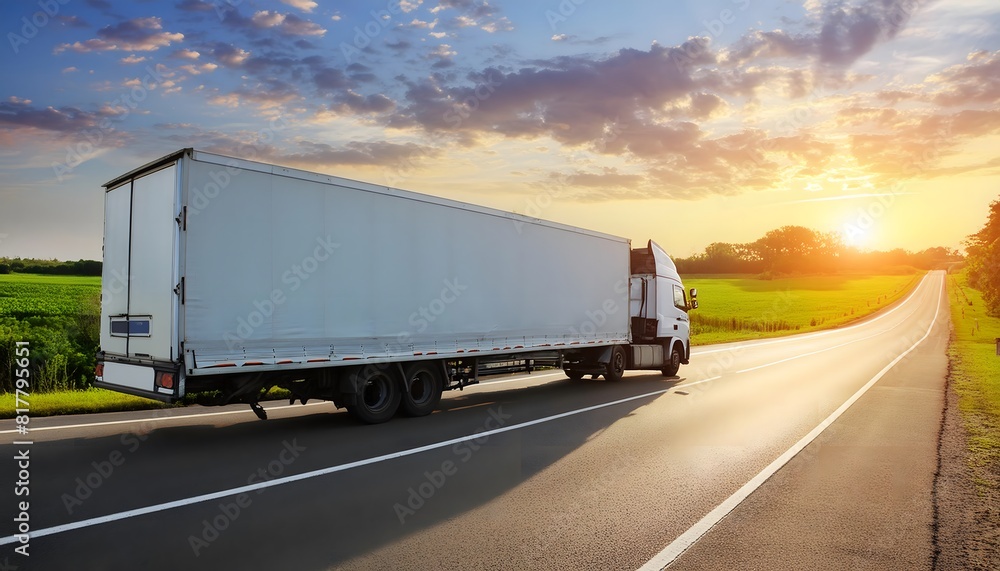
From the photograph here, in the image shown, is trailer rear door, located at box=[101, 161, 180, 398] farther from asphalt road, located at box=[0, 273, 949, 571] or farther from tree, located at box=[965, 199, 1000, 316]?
tree, located at box=[965, 199, 1000, 316]

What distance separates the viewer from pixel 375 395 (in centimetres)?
1016

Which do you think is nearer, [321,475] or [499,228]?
[321,475]

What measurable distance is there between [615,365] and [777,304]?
6785 centimetres

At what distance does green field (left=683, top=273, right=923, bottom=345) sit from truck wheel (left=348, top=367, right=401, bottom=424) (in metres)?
27.3

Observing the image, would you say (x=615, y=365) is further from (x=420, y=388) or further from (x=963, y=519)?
(x=963, y=519)

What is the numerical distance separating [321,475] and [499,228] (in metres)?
6.53

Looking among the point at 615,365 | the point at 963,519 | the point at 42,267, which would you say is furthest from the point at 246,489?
the point at 42,267

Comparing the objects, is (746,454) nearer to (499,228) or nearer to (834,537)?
(834,537)

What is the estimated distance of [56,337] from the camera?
21984 mm

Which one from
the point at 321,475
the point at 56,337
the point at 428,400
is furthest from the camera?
the point at 56,337

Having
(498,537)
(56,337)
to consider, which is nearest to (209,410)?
(498,537)

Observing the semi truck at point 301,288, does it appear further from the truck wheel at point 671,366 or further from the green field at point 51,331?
the green field at point 51,331

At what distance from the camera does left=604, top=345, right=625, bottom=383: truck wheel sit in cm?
1627

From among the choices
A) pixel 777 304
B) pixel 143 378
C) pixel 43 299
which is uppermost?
pixel 777 304
